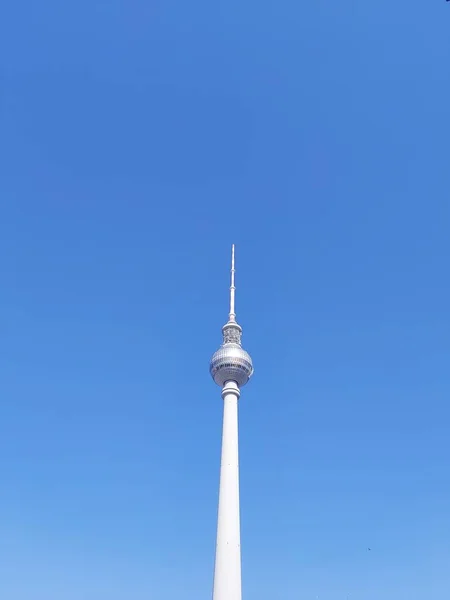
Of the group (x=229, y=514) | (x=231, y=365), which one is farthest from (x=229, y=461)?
(x=231, y=365)

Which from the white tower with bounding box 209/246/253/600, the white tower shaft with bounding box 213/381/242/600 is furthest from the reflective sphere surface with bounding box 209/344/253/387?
the white tower shaft with bounding box 213/381/242/600

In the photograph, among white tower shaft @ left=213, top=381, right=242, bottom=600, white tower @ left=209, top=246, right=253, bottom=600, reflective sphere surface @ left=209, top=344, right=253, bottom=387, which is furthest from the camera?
reflective sphere surface @ left=209, top=344, right=253, bottom=387

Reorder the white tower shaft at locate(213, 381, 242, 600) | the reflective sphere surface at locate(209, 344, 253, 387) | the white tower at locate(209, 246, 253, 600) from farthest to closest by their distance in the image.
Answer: the reflective sphere surface at locate(209, 344, 253, 387) → the white tower at locate(209, 246, 253, 600) → the white tower shaft at locate(213, 381, 242, 600)

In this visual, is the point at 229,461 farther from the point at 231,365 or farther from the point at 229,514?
the point at 231,365

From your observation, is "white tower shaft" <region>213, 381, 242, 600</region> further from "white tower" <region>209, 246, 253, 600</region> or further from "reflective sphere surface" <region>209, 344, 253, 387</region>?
"reflective sphere surface" <region>209, 344, 253, 387</region>

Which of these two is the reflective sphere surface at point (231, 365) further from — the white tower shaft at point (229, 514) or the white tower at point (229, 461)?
the white tower shaft at point (229, 514)

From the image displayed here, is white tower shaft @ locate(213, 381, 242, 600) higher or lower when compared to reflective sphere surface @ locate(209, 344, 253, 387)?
lower

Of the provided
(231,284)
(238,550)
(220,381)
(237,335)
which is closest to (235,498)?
(238,550)

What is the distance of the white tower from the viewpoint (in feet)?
314

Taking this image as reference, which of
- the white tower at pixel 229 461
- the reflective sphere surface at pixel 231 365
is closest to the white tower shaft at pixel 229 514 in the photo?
the white tower at pixel 229 461

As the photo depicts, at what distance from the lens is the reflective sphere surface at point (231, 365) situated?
119m

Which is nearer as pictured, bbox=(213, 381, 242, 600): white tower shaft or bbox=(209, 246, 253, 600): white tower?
bbox=(213, 381, 242, 600): white tower shaft

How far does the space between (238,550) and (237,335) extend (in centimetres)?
4595

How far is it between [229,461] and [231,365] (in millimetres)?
20273
